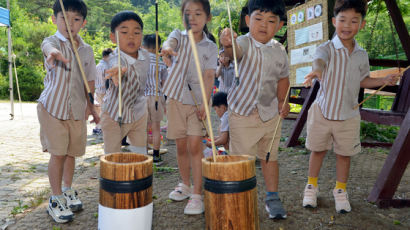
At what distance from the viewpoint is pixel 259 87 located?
3424 mm

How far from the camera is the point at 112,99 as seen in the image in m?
3.70

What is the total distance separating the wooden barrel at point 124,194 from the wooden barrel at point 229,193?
451mm

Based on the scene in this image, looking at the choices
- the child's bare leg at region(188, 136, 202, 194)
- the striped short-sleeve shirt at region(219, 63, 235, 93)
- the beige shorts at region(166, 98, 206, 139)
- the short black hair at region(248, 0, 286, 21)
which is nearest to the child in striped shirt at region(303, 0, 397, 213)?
the short black hair at region(248, 0, 286, 21)

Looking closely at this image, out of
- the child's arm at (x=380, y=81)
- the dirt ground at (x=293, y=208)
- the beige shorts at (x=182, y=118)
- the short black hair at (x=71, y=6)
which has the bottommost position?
the dirt ground at (x=293, y=208)

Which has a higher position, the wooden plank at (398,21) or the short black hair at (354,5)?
the wooden plank at (398,21)

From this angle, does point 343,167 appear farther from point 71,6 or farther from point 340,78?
point 71,6

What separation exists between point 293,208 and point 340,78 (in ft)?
4.62

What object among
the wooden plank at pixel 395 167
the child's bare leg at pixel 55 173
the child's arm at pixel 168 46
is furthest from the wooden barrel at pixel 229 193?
the wooden plank at pixel 395 167

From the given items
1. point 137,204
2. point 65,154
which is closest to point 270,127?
point 137,204

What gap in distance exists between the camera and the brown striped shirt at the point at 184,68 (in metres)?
3.67

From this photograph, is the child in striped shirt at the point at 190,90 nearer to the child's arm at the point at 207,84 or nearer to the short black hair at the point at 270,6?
the child's arm at the point at 207,84

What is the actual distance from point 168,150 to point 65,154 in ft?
11.6

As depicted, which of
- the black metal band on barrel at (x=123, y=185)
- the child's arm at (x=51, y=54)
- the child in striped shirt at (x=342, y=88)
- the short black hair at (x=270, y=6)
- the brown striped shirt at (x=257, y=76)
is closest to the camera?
the black metal band on barrel at (x=123, y=185)

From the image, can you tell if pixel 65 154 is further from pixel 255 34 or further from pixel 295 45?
pixel 295 45
